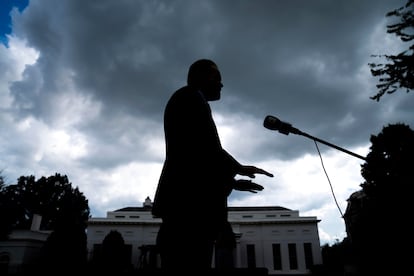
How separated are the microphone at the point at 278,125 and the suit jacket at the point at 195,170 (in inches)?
72.6

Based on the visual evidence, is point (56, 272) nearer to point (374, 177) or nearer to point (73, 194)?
point (374, 177)

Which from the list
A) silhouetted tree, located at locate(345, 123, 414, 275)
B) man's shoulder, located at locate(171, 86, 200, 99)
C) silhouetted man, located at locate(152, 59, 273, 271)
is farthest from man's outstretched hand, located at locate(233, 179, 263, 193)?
silhouetted tree, located at locate(345, 123, 414, 275)

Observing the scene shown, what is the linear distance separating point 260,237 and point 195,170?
1785 inches

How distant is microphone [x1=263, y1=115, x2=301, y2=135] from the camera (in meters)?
3.54

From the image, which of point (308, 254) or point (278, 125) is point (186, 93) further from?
point (308, 254)

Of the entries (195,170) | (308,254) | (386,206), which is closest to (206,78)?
(195,170)

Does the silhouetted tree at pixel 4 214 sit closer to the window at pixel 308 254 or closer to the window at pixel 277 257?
the window at pixel 277 257

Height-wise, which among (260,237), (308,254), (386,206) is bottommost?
(308,254)

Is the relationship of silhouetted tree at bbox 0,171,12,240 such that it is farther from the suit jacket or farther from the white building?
the suit jacket

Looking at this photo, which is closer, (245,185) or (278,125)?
(245,185)

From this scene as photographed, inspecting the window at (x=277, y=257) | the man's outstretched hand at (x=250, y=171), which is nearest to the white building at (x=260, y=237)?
the window at (x=277, y=257)

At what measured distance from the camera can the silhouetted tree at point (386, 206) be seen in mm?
16422

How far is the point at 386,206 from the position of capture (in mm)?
19250

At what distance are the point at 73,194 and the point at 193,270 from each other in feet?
222
